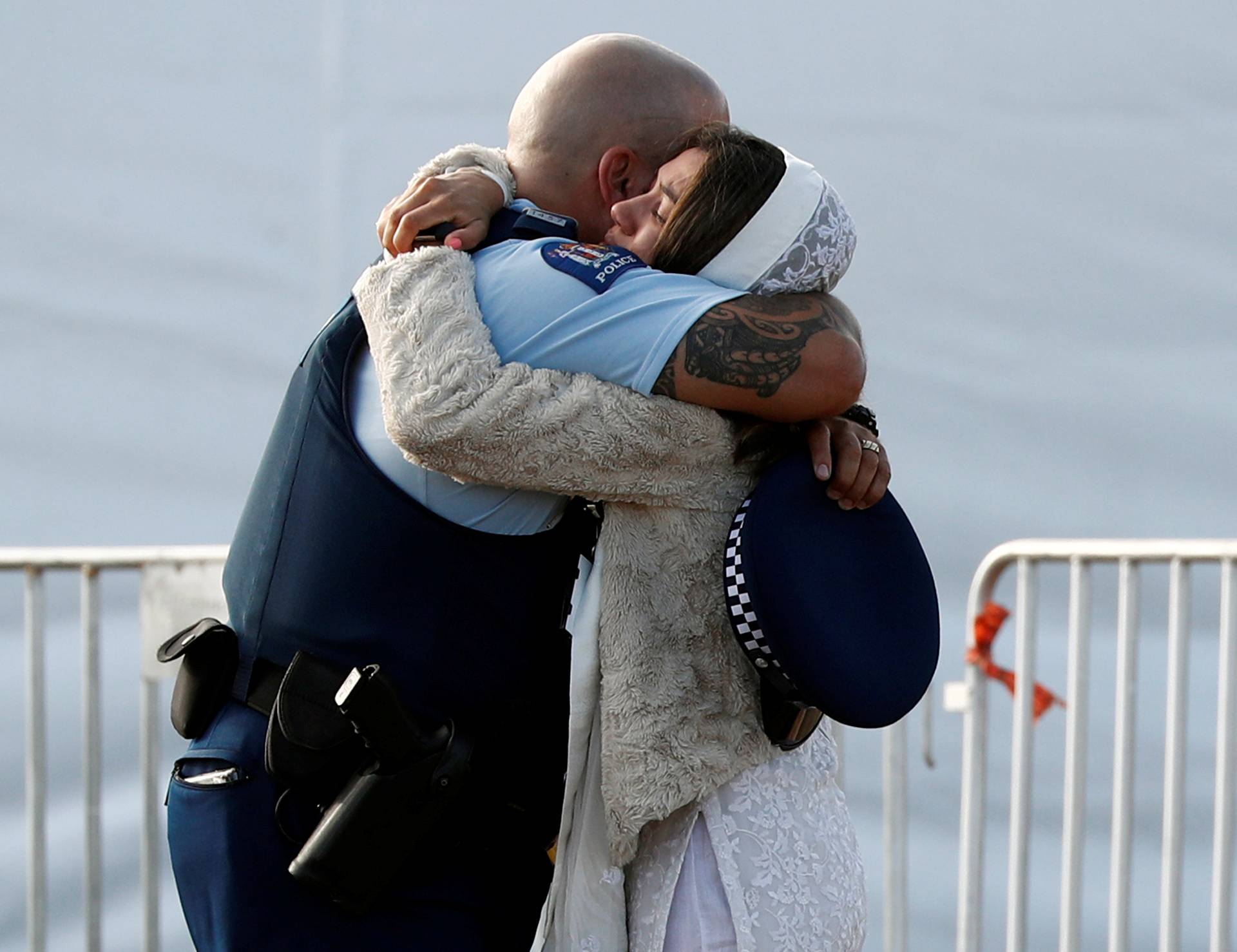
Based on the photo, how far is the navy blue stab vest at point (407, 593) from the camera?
1265 mm

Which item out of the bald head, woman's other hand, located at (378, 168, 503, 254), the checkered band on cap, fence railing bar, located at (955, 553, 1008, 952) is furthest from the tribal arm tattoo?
fence railing bar, located at (955, 553, 1008, 952)

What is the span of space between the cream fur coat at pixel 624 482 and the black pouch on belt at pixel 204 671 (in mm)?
289

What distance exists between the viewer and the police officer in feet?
4.15

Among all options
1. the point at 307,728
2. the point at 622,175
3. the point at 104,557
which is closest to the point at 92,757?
the point at 104,557

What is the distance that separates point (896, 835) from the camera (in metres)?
2.81

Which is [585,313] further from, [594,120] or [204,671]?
[204,671]

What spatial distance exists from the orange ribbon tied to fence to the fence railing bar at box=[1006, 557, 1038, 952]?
0.03 m

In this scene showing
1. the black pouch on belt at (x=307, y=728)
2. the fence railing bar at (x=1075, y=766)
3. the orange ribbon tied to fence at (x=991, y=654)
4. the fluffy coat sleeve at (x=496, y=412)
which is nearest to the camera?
the fluffy coat sleeve at (x=496, y=412)

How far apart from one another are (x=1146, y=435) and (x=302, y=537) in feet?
7.22

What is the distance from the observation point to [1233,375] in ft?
9.86

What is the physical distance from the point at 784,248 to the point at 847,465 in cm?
19

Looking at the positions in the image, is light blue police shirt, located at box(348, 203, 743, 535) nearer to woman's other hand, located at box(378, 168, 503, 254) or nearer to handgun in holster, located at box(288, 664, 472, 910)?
woman's other hand, located at box(378, 168, 503, 254)

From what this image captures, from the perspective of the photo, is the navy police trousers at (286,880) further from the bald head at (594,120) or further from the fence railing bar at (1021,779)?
the fence railing bar at (1021,779)

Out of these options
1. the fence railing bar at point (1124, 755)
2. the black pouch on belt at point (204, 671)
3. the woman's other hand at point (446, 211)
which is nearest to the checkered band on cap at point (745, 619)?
the woman's other hand at point (446, 211)
